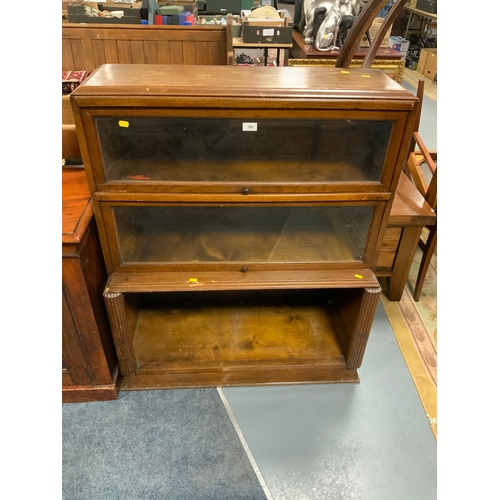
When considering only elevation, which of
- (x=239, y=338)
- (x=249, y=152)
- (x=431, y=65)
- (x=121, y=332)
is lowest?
(x=239, y=338)

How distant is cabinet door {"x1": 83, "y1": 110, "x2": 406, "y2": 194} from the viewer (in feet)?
3.37

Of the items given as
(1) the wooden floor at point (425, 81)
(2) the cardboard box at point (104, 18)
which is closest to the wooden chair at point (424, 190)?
(2) the cardboard box at point (104, 18)

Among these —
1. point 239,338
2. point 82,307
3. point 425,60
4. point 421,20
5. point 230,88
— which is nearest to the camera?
point 230,88

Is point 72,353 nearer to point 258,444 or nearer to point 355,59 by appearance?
point 258,444

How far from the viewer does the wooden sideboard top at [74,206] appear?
1082 mm

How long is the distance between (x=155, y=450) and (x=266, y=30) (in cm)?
297

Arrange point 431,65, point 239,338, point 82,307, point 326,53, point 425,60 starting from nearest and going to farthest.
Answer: point 82,307 → point 239,338 → point 326,53 → point 431,65 → point 425,60

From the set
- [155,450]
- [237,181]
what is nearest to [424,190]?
[237,181]

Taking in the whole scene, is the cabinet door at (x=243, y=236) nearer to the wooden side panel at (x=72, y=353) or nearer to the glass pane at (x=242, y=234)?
the glass pane at (x=242, y=234)

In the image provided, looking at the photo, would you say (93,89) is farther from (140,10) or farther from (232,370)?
(140,10)

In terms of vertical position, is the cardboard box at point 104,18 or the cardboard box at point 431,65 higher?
the cardboard box at point 104,18

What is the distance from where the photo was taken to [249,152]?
44.3 inches

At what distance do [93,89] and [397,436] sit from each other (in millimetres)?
1441

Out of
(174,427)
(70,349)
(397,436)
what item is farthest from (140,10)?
(397,436)
